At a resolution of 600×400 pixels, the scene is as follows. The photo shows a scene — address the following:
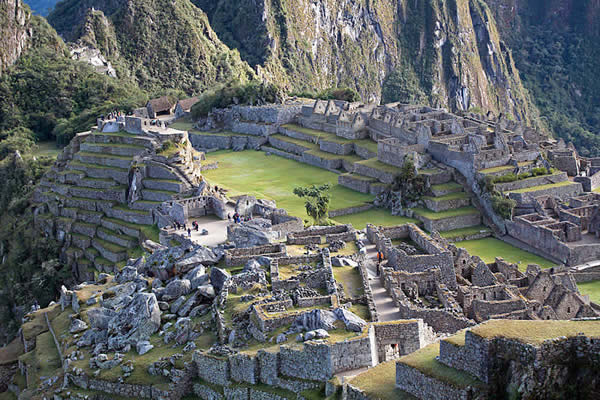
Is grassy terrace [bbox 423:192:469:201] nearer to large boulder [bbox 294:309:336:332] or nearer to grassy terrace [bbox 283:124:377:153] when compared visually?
grassy terrace [bbox 283:124:377:153]

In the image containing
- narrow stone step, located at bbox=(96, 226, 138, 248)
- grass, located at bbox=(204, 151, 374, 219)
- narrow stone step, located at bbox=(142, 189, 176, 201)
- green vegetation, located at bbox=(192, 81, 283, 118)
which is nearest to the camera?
narrow stone step, located at bbox=(96, 226, 138, 248)

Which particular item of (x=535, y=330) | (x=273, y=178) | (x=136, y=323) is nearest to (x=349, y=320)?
(x=535, y=330)

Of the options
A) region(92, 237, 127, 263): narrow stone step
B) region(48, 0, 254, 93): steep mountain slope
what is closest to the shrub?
region(92, 237, 127, 263): narrow stone step

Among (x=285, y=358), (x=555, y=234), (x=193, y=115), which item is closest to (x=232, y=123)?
(x=193, y=115)

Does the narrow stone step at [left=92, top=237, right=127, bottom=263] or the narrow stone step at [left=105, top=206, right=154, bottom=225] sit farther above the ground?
the narrow stone step at [left=105, top=206, right=154, bottom=225]

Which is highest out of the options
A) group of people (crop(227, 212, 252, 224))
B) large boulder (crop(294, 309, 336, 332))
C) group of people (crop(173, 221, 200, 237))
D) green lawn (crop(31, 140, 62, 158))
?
large boulder (crop(294, 309, 336, 332))

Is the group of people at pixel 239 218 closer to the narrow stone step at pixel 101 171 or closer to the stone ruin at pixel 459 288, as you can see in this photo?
the stone ruin at pixel 459 288

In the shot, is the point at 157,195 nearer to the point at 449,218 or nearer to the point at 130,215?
the point at 130,215
